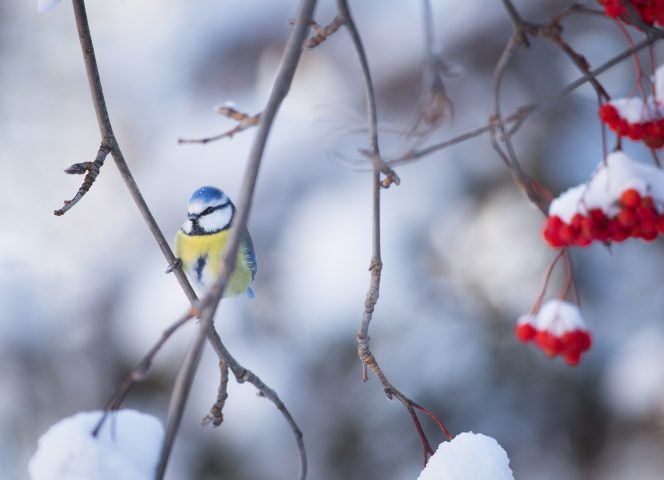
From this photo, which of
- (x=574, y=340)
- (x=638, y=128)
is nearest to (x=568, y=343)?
(x=574, y=340)

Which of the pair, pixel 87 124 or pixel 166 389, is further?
pixel 87 124

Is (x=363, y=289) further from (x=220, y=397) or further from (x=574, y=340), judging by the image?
(x=220, y=397)

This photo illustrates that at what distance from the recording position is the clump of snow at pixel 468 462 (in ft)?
2.18

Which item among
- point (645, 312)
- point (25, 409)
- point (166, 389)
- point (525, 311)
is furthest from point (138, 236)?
point (645, 312)

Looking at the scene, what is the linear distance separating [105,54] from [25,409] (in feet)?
5.20

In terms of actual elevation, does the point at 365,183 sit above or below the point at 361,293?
above

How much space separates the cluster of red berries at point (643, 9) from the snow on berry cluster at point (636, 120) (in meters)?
0.11

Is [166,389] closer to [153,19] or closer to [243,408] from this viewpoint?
[243,408]

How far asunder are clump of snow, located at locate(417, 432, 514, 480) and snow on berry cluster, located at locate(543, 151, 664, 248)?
346 millimetres

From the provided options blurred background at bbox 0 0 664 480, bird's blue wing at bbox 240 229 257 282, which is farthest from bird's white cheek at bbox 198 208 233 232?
blurred background at bbox 0 0 664 480

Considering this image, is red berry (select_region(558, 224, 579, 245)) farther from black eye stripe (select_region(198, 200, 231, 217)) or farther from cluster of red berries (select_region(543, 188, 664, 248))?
black eye stripe (select_region(198, 200, 231, 217))

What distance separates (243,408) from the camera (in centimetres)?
272

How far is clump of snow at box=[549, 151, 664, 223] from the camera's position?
885 mm

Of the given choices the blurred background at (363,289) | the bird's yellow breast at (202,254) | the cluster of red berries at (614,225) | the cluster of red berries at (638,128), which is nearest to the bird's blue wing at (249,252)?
the bird's yellow breast at (202,254)
